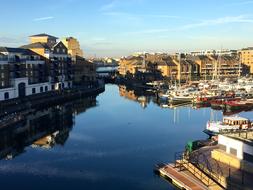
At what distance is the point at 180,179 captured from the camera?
968 inches

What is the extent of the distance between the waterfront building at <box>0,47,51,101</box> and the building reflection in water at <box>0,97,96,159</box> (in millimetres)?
6297

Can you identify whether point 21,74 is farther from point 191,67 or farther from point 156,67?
point 191,67

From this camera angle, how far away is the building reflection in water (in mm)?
38031

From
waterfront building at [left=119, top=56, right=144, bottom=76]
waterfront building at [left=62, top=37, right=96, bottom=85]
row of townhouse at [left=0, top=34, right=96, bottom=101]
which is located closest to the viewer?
row of townhouse at [left=0, top=34, right=96, bottom=101]

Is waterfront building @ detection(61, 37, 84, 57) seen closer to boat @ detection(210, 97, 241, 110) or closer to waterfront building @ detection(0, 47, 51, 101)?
waterfront building @ detection(0, 47, 51, 101)

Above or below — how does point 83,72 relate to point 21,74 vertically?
below

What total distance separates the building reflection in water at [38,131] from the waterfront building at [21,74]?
630 cm

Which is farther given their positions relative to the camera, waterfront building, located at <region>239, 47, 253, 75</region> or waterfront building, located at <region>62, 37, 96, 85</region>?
waterfront building, located at <region>239, 47, 253, 75</region>

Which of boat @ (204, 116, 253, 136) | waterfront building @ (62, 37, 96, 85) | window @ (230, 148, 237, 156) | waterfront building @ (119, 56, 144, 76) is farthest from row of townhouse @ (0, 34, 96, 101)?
window @ (230, 148, 237, 156)

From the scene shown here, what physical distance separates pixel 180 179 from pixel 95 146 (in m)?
15.1

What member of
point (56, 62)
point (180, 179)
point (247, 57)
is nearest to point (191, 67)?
point (247, 57)

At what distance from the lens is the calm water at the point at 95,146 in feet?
91.7

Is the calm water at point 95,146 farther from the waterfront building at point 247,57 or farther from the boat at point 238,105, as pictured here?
the waterfront building at point 247,57

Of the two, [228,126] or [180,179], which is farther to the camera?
[228,126]
